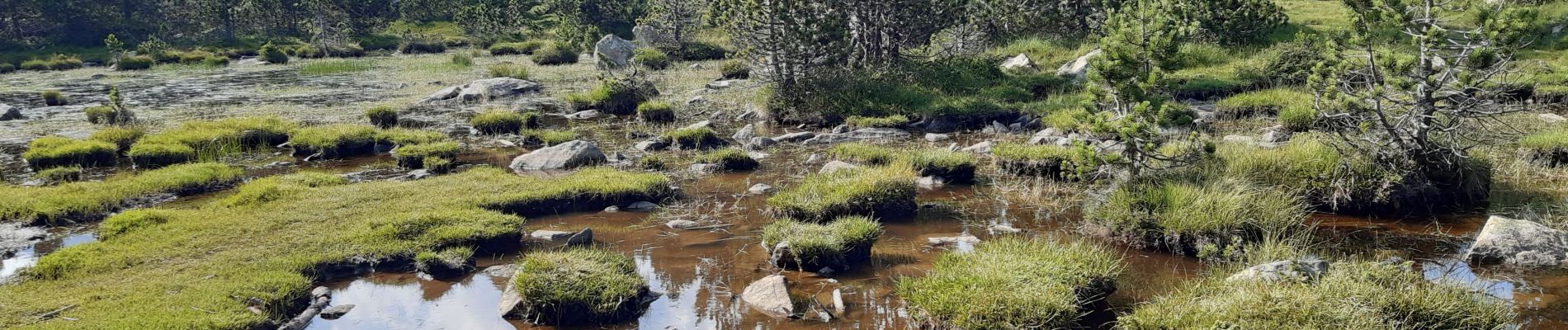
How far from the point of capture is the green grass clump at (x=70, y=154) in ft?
56.6

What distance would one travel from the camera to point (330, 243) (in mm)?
11031

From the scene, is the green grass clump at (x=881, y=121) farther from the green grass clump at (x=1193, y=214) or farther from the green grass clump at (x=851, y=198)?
the green grass clump at (x=1193, y=214)

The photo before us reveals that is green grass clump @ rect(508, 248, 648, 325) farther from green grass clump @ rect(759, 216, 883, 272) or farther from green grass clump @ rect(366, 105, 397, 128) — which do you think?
green grass clump @ rect(366, 105, 397, 128)

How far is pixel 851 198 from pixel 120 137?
51.4 feet

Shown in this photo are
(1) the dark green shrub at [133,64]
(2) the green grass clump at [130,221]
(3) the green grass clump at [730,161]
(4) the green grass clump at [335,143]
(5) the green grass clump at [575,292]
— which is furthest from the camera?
(1) the dark green shrub at [133,64]

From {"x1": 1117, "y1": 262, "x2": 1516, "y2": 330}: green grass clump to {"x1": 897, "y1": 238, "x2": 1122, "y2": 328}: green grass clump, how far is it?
569 mm

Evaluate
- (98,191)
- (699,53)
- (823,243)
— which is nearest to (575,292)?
(823,243)

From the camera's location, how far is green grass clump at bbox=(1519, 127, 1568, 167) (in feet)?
46.4

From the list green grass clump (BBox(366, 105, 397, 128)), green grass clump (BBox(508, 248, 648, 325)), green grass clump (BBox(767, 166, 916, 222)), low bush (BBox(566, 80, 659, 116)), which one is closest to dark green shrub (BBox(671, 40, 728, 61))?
low bush (BBox(566, 80, 659, 116))

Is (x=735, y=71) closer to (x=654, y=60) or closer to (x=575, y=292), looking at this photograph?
(x=654, y=60)

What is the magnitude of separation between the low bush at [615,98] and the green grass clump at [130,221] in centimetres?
1297

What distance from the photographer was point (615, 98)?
24891mm

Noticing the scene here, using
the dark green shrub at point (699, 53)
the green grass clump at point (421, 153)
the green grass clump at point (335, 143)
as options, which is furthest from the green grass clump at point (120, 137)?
the dark green shrub at point (699, 53)

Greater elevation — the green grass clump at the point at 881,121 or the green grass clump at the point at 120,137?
the green grass clump at the point at 120,137
